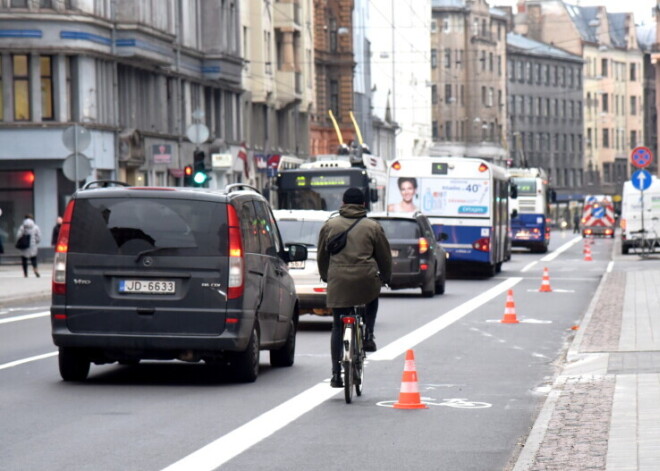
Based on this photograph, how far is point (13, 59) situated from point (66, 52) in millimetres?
1659

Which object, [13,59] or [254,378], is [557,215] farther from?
[254,378]

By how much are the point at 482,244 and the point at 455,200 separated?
118cm

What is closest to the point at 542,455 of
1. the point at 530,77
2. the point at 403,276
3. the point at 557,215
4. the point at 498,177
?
the point at 403,276

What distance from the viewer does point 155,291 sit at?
568 inches

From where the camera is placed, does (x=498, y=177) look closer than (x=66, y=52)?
Yes

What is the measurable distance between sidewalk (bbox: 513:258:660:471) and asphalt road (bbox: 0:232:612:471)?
0.26 metres

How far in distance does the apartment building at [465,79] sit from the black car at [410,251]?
12212 centimetres

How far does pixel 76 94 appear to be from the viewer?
52.7 metres

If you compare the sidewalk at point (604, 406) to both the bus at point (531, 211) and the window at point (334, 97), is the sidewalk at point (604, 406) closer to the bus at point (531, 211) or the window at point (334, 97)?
the bus at point (531, 211)

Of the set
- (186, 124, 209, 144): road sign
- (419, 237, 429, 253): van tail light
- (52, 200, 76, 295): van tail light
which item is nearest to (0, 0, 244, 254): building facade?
(186, 124, 209, 144): road sign

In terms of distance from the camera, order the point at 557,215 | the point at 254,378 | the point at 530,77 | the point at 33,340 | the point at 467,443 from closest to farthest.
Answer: the point at 467,443
the point at 254,378
the point at 33,340
the point at 557,215
the point at 530,77

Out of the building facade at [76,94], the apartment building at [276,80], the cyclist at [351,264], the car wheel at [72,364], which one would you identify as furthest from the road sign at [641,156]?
the apartment building at [276,80]

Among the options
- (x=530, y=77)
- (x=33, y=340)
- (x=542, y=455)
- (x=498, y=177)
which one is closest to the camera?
(x=542, y=455)

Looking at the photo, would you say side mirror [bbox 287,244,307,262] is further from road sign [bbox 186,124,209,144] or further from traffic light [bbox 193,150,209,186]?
road sign [bbox 186,124,209,144]
